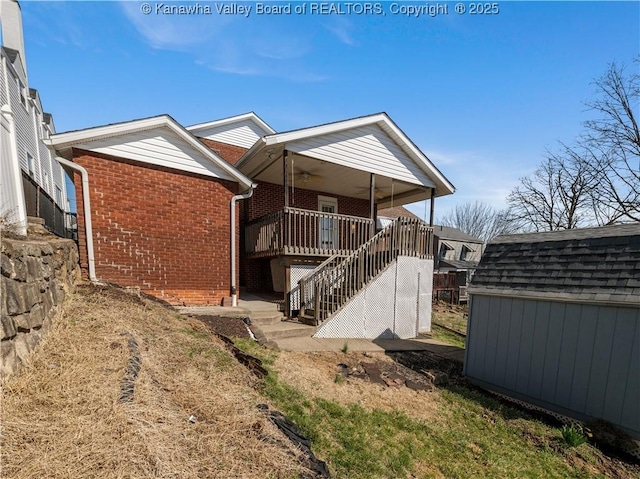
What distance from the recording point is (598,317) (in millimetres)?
4352

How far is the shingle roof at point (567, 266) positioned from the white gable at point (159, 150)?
6.85 metres

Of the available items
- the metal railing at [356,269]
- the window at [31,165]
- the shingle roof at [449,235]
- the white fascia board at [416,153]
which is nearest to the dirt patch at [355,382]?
the metal railing at [356,269]

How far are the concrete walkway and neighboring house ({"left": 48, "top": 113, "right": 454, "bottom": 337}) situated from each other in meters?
0.38

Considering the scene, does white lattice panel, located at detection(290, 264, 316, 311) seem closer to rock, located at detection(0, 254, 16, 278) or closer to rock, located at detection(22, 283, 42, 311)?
Answer: rock, located at detection(22, 283, 42, 311)

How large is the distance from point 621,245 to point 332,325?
5673 millimetres

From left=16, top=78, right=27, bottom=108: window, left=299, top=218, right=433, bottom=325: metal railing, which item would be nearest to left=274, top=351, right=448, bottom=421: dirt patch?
left=299, top=218, right=433, bottom=325: metal railing

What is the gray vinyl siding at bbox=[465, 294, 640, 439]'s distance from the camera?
158 inches

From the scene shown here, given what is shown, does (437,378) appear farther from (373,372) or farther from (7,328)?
(7,328)

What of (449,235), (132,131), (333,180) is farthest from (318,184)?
(449,235)

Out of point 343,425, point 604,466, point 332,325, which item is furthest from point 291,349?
point 604,466

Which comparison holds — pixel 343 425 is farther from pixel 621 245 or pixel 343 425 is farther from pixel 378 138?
pixel 378 138

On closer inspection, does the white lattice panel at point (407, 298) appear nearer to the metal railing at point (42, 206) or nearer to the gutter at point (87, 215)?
the gutter at point (87, 215)

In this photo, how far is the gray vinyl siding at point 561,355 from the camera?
13.2ft

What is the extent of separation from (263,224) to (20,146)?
35.4ft
